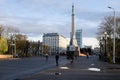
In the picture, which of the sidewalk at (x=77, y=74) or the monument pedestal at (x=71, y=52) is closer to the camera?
the sidewalk at (x=77, y=74)

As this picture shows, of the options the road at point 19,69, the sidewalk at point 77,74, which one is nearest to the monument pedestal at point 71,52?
the road at point 19,69

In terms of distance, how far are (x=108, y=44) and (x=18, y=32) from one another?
88.5m

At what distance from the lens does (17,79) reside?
25.2 m

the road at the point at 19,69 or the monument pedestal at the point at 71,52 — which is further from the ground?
the monument pedestal at the point at 71,52

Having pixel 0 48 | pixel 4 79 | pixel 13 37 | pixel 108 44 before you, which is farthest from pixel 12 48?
pixel 4 79

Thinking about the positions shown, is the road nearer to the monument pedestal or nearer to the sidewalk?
the sidewalk

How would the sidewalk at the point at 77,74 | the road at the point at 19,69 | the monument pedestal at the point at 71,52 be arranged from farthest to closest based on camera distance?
the monument pedestal at the point at 71,52 → the road at the point at 19,69 → the sidewalk at the point at 77,74

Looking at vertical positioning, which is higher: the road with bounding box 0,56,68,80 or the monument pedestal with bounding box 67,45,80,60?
the monument pedestal with bounding box 67,45,80,60

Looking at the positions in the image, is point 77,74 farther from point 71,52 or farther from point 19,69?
point 71,52

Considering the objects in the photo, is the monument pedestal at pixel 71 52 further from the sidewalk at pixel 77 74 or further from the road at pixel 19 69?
the sidewalk at pixel 77 74

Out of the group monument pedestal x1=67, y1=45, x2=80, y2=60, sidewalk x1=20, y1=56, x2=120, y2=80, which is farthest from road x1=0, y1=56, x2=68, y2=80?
monument pedestal x1=67, y1=45, x2=80, y2=60

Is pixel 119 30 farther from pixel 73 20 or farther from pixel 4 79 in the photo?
pixel 4 79

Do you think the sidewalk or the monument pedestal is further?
the monument pedestal

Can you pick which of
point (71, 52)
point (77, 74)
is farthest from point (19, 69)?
point (71, 52)
